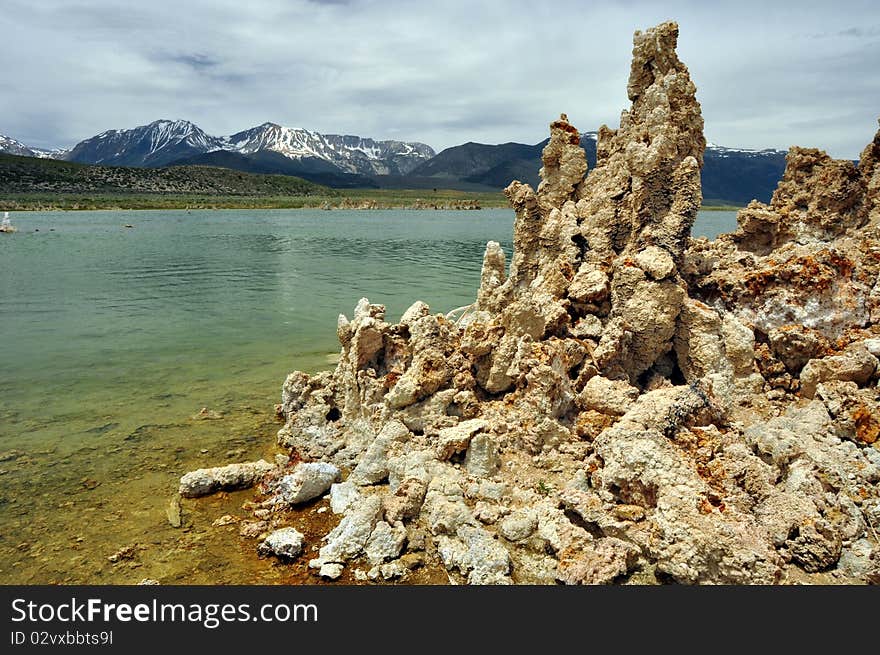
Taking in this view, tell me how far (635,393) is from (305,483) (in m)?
5.38

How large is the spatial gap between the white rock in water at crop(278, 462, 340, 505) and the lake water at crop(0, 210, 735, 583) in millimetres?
900

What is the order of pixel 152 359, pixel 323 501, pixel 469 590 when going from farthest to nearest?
pixel 152 359 → pixel 323 501 → pixel 469 590

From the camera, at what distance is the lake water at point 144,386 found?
23.1ft

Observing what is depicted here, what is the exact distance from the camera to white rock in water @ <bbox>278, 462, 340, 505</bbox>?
7855 millimetres

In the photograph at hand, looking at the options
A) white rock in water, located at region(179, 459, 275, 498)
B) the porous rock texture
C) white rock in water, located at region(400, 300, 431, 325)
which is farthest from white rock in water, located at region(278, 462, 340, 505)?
white rock in water, located at region(400, 300, 431, 325)

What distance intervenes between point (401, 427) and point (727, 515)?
4.74 meters

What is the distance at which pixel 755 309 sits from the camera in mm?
9625

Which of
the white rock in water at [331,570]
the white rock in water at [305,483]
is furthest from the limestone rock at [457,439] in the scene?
the white rock in water at [331,570]

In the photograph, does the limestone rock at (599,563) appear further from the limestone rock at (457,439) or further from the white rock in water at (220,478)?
the white rock in water at (220,478)

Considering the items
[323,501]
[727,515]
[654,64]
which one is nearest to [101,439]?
[323,501]

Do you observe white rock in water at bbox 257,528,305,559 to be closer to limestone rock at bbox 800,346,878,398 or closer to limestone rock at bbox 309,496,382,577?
limestone rock at bbox 309,496,382,577

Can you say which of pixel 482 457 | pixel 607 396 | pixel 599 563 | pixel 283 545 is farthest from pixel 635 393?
pixel 283 545

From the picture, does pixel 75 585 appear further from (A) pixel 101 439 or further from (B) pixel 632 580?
(B) pixel 632 580

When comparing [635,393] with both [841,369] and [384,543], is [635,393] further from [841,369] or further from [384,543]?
[384,543]
